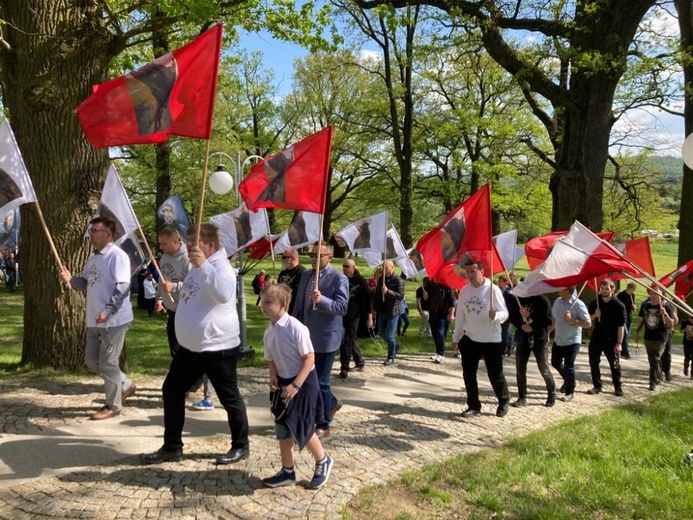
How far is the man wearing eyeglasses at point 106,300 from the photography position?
5.45m

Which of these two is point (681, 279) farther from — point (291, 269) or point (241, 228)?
point (241, 228)

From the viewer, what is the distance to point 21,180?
540cm

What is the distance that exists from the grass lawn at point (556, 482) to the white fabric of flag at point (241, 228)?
15.9ft

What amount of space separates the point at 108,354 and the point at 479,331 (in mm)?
4066

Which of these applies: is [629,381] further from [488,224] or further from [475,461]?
[475,461]

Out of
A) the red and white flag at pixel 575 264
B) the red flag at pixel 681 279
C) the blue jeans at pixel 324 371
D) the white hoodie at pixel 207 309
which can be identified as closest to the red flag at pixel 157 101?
the white hoodie at pixel 207 309

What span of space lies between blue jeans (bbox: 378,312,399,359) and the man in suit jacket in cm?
424

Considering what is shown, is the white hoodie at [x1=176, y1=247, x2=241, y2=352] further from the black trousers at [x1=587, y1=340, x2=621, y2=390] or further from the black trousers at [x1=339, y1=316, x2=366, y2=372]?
the black trousers at [x1=587, y1=340, x2=621, y2=390]

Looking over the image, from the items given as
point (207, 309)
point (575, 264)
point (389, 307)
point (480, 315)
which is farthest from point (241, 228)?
point (575, 264)

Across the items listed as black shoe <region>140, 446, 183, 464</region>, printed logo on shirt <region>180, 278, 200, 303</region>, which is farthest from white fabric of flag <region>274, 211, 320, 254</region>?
black shoe <region>140, 446, 183, 464</region>

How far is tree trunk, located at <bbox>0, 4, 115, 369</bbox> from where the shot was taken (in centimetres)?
691

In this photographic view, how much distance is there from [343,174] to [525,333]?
98.0 feet

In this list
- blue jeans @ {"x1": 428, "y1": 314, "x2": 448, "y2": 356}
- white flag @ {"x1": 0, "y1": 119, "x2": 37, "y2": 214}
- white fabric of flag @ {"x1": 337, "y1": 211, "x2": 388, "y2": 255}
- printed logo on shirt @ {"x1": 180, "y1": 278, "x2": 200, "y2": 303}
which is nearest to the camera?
printed logo on shirt @ {"x1": 180, "y1": 278, "x2": 200, "y2": 303}

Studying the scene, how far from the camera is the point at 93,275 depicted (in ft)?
18.1
